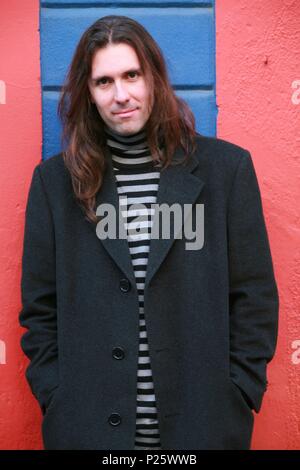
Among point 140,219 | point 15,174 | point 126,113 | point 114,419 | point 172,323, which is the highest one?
point 126,113

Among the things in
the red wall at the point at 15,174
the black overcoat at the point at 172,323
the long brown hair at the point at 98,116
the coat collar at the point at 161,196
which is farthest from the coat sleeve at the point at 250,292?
the red wall at the point at 15,174

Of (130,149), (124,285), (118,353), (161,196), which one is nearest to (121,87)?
(130,149)

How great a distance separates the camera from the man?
2.20 meters

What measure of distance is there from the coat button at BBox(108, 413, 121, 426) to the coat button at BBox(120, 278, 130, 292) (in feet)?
1.47

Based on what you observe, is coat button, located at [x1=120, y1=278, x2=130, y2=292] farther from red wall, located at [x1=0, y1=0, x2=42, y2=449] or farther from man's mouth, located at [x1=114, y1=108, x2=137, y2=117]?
red wall, located at [x1=0, y1=0, x2=42, y2=449]

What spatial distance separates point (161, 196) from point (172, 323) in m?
0.47

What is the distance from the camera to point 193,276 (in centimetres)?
225

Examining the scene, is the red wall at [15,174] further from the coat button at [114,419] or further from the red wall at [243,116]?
the coat button at [114,419]

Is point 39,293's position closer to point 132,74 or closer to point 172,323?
point 172,323

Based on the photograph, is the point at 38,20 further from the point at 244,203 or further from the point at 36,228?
the point at 244,203

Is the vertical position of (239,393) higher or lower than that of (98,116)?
lower

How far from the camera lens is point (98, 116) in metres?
2.46

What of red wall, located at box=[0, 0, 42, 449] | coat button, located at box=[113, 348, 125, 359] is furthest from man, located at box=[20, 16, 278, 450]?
red wall, located at box=[0, 0, 42, 449]

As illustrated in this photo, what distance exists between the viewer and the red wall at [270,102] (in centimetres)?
271
